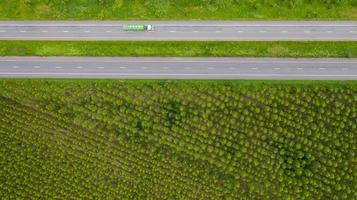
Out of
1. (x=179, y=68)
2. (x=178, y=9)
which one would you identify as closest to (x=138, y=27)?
(x=178, y=9)

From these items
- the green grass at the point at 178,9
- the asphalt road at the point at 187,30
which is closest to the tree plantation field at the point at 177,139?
the asphalt road at the point at 187,30

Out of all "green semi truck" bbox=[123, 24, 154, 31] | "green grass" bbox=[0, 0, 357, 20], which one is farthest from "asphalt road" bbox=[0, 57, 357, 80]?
"green grass" bbox=[0, 0, 357, 20]

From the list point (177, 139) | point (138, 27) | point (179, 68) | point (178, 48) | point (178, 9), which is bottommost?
point (177, 139)

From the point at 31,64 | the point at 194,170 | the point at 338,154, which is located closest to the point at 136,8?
the point at 31,64

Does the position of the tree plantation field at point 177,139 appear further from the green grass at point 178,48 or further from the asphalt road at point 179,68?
the green grass at point 178,48

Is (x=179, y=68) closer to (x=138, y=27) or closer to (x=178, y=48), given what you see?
(x=178, y=48)

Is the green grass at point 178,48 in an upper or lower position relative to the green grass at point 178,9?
lower
